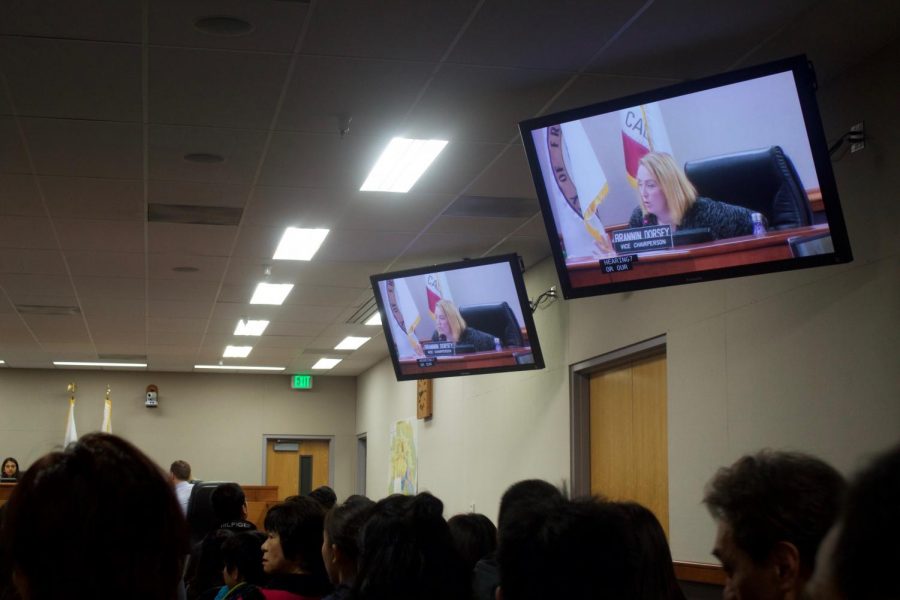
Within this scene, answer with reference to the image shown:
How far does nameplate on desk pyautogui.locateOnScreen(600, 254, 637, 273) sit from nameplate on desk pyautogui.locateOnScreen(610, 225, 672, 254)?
28 mm

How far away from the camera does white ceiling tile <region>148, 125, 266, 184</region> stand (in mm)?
5258

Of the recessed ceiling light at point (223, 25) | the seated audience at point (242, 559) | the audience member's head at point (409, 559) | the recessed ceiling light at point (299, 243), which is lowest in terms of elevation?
the seated audience at point (242, 559)

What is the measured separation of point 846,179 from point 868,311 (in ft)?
1.87

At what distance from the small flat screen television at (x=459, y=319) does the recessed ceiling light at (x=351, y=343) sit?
15.6ft

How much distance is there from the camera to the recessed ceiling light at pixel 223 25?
4027 mm

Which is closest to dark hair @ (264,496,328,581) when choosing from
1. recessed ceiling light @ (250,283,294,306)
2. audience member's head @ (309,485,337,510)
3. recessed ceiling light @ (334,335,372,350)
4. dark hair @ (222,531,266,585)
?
dark hair @ (222,531,266,585)

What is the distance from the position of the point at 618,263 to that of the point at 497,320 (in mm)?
2424

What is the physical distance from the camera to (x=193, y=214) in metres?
6.78

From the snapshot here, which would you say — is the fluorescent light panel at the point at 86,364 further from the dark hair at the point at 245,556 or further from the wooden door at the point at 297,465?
the dark hair at the point at 245,556

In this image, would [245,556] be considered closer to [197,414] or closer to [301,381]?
[301,381]

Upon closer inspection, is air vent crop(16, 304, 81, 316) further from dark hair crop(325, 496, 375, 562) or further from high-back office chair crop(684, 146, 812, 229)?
dark hair crop(325, 496, 375, 562)

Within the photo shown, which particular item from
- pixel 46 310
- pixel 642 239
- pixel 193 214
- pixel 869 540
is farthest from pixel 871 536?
pixel 46 310

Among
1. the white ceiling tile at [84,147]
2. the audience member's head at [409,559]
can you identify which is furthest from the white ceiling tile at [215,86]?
the audience member's head at [409,559]

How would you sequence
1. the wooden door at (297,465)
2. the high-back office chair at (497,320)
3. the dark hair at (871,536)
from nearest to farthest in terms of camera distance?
1. the dark hair at (871,536)
2. the high-back office chair at (497,320)
3. the wooden door at (297,465)
